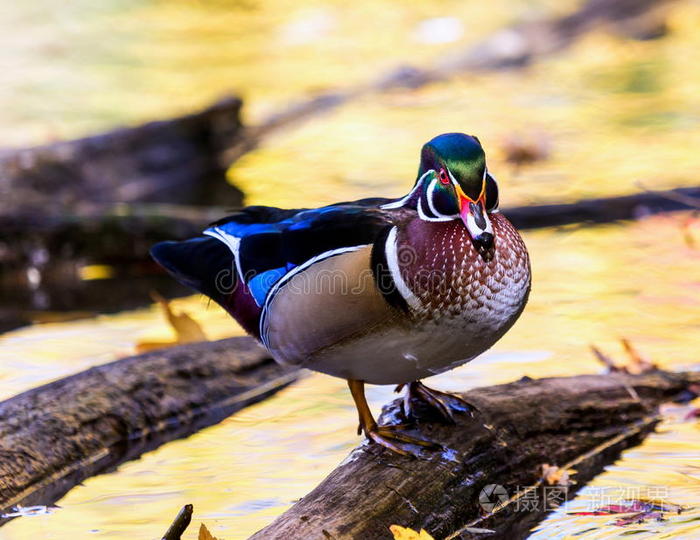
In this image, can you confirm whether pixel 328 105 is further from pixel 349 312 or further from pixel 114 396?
pixel 349 312

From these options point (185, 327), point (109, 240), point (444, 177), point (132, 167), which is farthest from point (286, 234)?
point (132, 167)

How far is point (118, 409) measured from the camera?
3529 millimetres

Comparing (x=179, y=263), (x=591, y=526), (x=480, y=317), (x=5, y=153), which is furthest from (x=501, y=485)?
(x=5, y=153)

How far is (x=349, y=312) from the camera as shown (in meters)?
2.71

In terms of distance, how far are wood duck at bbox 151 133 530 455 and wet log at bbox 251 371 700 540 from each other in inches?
4.8

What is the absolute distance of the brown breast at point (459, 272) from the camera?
2.62 m

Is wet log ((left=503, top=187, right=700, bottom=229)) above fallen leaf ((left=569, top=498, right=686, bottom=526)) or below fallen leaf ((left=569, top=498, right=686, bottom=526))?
above

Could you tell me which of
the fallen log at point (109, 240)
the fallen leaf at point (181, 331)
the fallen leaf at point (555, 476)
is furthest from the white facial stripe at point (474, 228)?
the fallen log at point (109, 240)

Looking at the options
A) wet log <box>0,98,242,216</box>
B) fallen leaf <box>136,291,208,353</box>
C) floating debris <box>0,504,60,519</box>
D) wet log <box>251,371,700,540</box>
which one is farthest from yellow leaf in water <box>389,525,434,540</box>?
wet log <box>0,98,242,216</box>

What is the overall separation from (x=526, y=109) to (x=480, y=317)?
219 inches

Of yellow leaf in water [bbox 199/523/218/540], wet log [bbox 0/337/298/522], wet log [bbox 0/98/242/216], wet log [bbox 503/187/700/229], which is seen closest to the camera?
yellow leaf in water [bbox 199/523/218/540]

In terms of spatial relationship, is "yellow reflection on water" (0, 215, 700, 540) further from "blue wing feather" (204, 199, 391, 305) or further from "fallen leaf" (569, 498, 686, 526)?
"blue wing feather" (204, 199, 391, 305)

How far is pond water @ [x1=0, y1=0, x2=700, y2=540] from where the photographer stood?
3316 mm

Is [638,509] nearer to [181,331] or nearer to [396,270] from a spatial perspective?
[396,270]
